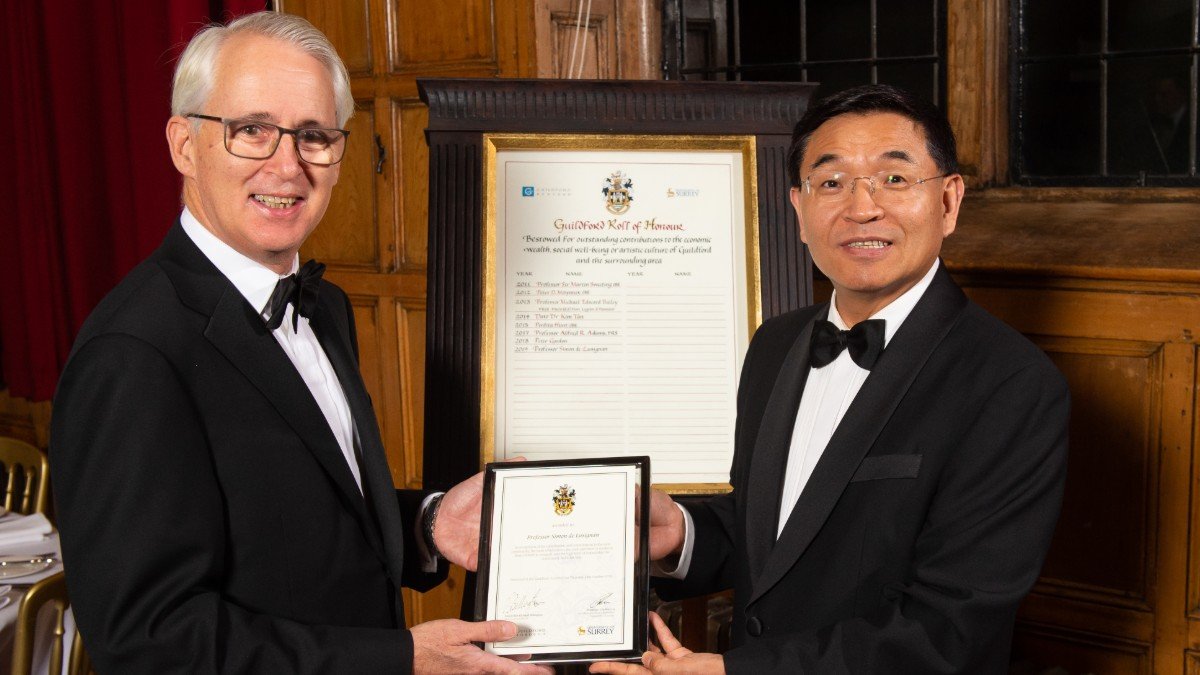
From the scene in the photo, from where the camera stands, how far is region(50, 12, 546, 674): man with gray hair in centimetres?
145

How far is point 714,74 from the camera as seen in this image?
3721 millimetres

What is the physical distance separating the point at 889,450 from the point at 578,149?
1.06 meters

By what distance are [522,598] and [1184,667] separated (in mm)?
1710

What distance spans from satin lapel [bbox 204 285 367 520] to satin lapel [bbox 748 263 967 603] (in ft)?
2.12

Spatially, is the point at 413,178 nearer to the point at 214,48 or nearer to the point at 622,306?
the point at 622,306

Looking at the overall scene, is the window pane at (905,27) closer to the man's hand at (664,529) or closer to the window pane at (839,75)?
the window pane at (839,75)

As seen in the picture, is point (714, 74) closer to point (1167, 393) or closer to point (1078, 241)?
point (1078, 241)

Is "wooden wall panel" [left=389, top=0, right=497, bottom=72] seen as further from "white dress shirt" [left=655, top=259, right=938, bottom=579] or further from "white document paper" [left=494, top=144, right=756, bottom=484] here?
"white dress shirt" [left=655, top=259, right=938, bottom=579]

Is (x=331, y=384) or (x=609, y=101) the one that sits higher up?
(x=609, y=101)

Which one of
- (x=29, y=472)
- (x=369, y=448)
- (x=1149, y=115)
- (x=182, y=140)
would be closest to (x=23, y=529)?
(x=29, y=472)

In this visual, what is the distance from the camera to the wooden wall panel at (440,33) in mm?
3510

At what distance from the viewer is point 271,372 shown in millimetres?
1594

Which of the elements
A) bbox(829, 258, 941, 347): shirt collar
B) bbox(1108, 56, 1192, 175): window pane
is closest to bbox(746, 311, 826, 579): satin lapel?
bbox(829, 258, 941, 347): shirt collar

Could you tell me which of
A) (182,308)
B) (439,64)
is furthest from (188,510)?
(439,64)
